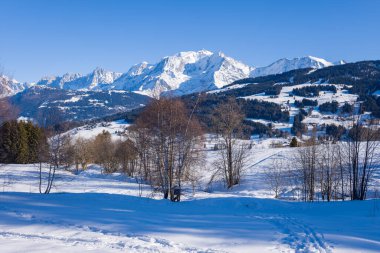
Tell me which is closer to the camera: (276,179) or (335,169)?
(335,169)

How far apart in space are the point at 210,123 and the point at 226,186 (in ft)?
24.8

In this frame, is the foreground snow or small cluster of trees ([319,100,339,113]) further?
small cluster of trees ([319,100,339,113])

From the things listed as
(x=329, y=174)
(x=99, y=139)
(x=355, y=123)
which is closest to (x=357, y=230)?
(x=355, y=123)

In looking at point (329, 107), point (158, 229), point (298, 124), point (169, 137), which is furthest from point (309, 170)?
point (329, 107)

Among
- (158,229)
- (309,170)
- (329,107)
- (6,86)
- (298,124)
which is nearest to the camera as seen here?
(158,229)

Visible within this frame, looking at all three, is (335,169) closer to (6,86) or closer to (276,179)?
(276,179)

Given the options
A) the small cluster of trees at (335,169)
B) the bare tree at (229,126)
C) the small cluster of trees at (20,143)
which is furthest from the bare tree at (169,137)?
the small cluster of trees at (20,143)

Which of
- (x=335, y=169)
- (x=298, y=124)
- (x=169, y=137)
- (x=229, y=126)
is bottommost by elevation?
(x=335, y=169)

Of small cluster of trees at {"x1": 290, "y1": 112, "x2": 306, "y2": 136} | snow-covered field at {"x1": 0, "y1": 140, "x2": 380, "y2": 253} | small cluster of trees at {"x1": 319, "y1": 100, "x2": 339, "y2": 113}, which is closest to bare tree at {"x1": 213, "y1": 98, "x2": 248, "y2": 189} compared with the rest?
snow-covered field at {"x1": 0, "y1": 140, "x2": 380, "y2": 253}

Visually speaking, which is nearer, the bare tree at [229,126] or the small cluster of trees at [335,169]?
the small cluster of trees at [335,169]

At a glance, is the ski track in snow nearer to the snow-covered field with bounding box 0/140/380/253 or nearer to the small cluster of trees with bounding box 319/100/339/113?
the snow-covered field with bounding box 0/140/380/253

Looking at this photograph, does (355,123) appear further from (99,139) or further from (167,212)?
(99,139)

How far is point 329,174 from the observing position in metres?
30.0

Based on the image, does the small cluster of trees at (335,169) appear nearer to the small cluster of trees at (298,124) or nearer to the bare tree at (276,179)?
the bare tree at (276,179)
